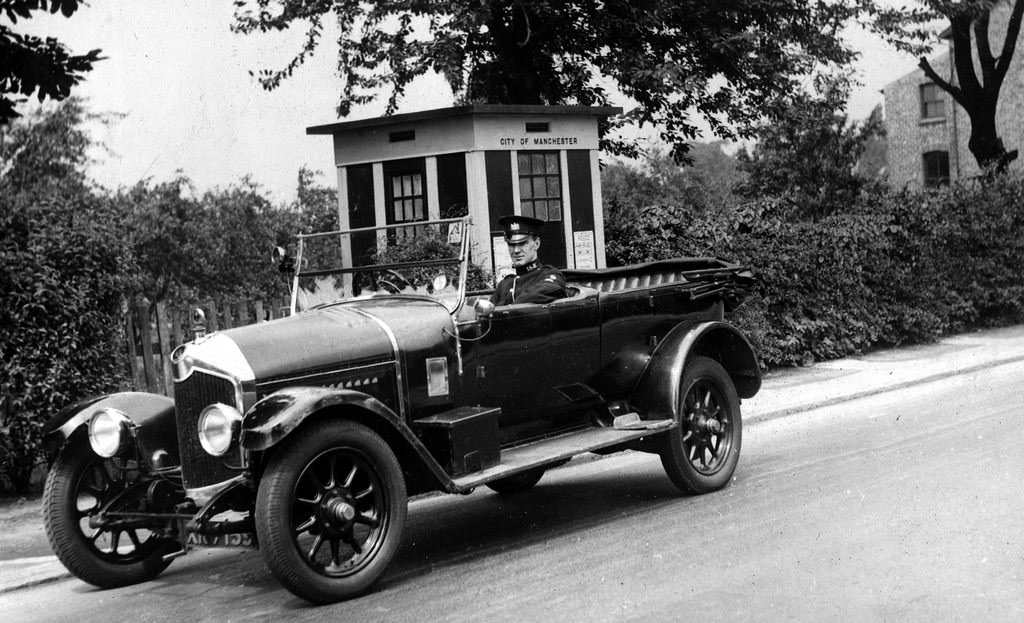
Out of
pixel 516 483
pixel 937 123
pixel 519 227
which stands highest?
pixel 937 123

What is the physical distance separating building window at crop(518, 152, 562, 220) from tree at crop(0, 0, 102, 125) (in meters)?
5.53

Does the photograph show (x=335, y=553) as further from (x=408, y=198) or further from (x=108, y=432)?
(x=408, y=198)

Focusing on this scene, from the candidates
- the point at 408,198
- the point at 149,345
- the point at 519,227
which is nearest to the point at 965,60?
the point at 408,198

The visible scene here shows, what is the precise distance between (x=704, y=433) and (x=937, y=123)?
37.3 m

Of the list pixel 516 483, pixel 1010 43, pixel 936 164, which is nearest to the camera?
pixel 516 483

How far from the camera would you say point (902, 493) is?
6.71 metres

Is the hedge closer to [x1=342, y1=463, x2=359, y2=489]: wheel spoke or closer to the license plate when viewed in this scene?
[x1=342, y1=463, x2=359, y2=489]: wheel spoke

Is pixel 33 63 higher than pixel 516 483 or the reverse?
higher

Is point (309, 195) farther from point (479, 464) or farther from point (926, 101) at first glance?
point (926, 101)

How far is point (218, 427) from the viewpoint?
5469 millimetres

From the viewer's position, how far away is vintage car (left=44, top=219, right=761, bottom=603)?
5.29 m

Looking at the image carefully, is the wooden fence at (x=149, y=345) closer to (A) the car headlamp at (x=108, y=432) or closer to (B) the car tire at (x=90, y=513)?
(B) the car tire at (x=90, y=513)

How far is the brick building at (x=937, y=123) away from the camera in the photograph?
37750 mm

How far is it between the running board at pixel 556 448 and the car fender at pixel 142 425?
1.66m
